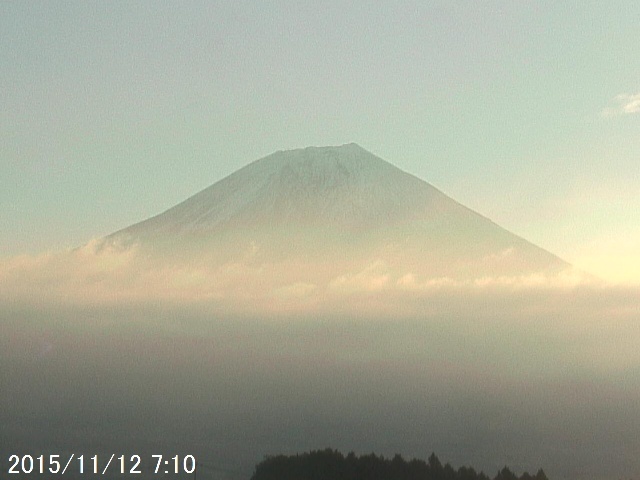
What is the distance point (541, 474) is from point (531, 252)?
100985 mm

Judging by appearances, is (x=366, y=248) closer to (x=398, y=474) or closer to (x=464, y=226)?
(x=464, y=226)

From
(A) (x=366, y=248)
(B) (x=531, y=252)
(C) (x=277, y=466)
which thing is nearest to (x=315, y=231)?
(A) (x=366, y=248)

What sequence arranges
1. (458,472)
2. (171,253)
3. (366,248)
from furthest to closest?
(366,248) → (171,253) → (458,472)

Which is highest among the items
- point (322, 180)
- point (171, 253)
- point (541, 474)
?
point (322, 180)

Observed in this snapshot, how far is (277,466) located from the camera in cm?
4019

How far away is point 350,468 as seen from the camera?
128 feet

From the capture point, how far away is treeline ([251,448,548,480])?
126 ft

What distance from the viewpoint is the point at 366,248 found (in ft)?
405

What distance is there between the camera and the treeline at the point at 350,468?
38.3 metres

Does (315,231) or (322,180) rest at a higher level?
(322,180)

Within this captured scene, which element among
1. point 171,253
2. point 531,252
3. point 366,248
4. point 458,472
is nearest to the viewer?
point 458,472

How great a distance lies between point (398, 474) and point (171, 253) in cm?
7889

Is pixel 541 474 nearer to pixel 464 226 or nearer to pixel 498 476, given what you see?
pixel 498 476

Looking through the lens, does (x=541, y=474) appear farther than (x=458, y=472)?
No
